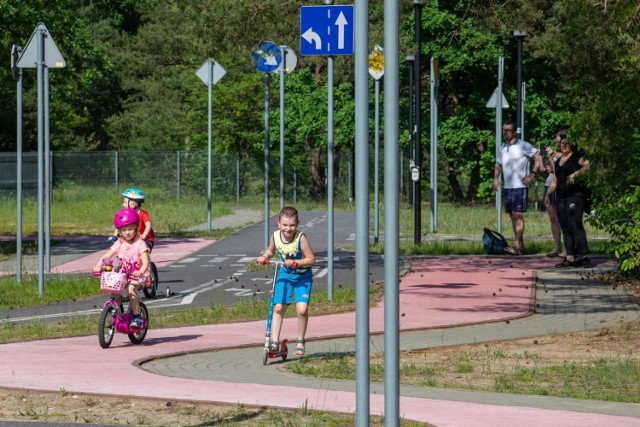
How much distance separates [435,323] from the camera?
47.5 ft

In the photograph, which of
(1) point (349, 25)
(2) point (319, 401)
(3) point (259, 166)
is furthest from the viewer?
(3) point (259, 166)

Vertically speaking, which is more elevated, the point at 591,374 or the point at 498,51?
the point at 498,51

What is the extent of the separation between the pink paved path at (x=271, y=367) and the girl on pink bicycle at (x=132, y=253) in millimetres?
392

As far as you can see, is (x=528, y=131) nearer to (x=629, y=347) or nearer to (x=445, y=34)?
(x=445, y=34)

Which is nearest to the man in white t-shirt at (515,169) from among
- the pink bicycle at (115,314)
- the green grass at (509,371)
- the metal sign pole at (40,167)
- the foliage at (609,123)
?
the foliage at (609,123)

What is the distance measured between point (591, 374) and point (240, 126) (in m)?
49.6

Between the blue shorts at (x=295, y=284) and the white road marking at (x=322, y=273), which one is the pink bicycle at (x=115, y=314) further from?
the white road marking at (x=322, y=273)

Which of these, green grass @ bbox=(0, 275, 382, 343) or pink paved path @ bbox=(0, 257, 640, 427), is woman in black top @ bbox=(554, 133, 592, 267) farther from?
green grass @ bbox=(0, 275, 382, 343)

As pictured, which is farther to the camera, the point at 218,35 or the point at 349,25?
the point at 218,35

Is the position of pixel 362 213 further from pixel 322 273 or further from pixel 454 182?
pixel 454 182

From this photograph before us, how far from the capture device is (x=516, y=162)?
2256cm

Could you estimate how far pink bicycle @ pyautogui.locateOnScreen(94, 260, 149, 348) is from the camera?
12766 millimetres

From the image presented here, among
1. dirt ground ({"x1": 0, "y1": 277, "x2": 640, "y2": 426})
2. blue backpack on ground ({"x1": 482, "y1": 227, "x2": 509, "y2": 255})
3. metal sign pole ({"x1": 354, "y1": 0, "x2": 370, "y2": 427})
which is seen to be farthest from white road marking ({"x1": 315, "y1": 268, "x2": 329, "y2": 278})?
metal sign pole ({"x1": 354, "y1": 0, "x2": 370, "y2": 427})

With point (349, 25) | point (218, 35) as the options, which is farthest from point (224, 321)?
point (218, 35)
